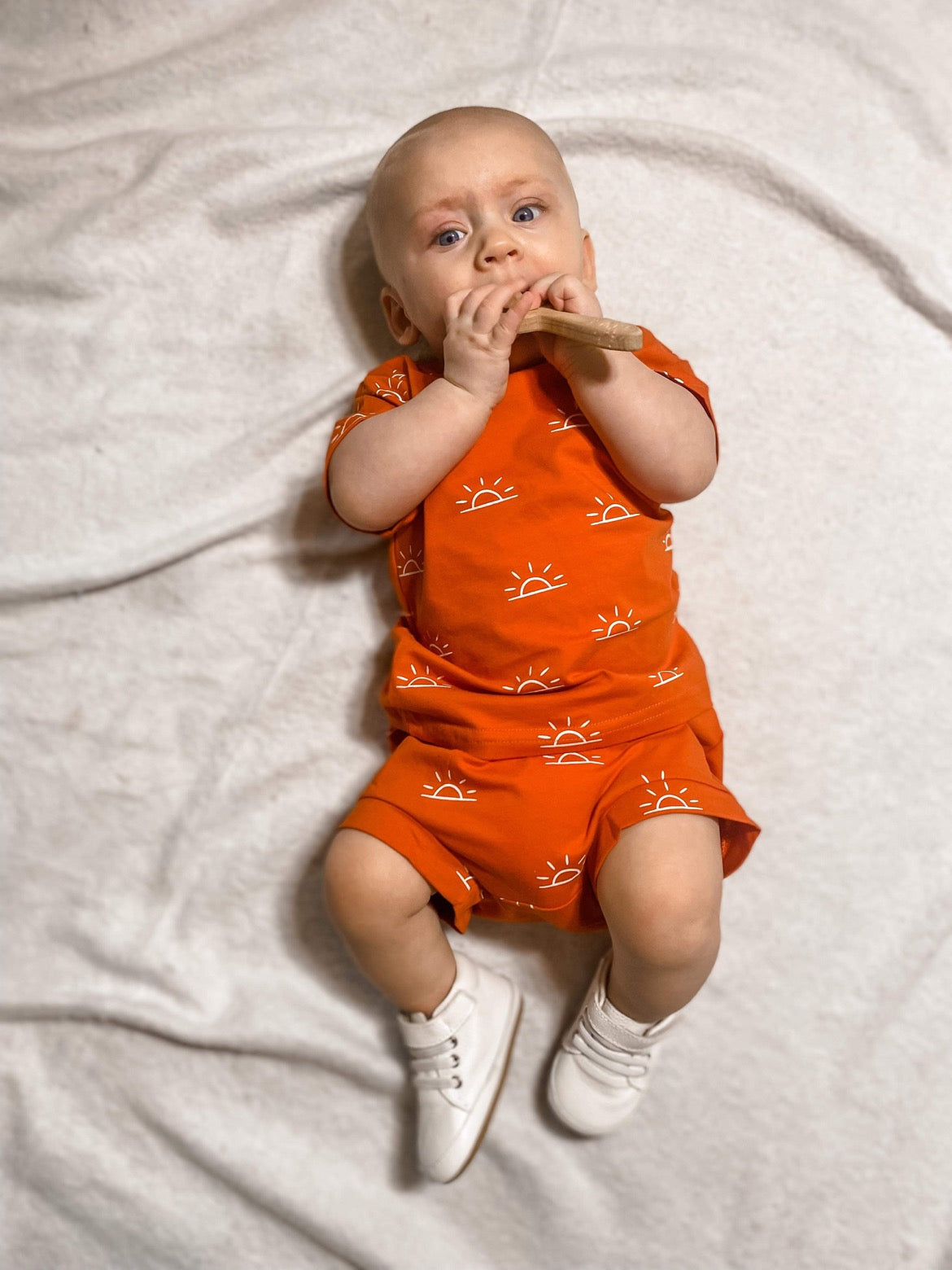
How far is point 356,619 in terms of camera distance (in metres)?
1.17

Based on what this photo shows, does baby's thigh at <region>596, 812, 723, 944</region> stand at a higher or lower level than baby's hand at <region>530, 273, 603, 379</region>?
lower

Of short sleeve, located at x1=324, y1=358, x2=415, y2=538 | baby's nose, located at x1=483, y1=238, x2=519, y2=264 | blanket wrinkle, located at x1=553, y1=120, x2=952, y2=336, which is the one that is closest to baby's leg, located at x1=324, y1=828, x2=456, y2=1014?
short sleeve, located at x1=324, y1=358, x2=415, y2=538

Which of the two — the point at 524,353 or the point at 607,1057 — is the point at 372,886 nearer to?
the point at 607,1057

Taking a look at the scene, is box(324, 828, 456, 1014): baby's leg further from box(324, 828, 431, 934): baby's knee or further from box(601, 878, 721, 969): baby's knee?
box(601, 878, 721, 969): baby's knee

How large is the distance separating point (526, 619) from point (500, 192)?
1.28 feet

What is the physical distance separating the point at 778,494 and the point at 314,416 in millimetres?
513

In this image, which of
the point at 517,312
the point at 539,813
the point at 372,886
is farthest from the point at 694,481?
the point at 372,886

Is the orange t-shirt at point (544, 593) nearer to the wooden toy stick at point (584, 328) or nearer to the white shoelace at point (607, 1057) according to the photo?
the wooden toy stick at point (584, 328)

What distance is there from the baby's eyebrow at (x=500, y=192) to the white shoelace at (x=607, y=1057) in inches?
30.8

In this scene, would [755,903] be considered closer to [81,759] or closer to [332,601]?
[332,601]

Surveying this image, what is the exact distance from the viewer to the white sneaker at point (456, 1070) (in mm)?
1059

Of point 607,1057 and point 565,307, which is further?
point 607,1057

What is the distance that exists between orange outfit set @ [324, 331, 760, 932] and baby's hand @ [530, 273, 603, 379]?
47 millimetres

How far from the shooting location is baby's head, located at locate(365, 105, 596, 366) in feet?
3.19
